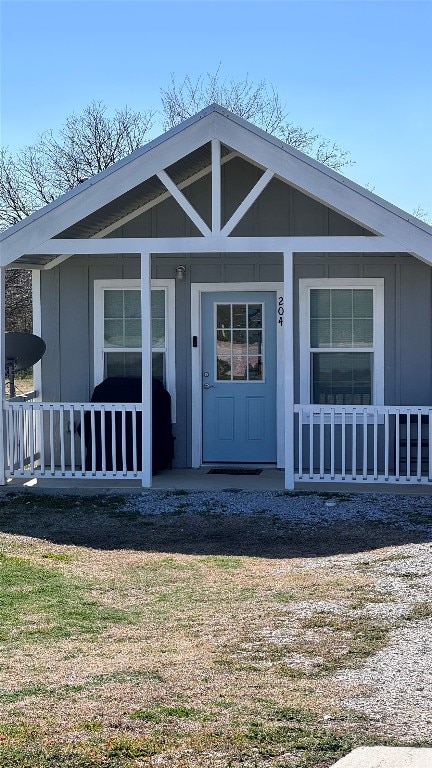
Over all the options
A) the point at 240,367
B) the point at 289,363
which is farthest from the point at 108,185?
the point at 240,367

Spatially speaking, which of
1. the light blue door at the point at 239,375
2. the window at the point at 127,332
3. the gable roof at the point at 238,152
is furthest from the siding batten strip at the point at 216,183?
the window at the point at 127,332

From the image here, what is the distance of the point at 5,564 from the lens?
8.11 metres

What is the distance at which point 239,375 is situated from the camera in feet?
42.0

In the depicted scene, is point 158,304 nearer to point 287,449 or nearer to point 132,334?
point 132,334

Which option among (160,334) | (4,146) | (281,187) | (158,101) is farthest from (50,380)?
(158,101)

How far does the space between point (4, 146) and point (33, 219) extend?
18393 millimetres

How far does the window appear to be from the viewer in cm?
1280

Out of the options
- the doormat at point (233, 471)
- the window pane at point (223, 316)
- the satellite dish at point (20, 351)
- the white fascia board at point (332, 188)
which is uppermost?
the white fascia board at point (332, 188)

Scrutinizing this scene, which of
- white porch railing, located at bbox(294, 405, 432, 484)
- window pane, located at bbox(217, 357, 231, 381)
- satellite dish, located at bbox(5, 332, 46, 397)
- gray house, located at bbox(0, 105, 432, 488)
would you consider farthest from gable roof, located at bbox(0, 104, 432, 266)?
window pane, located at bbox(217, 357, 231, 381)

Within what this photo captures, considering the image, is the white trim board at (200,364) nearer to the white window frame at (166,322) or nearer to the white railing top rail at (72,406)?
the white window frame at (166,322)

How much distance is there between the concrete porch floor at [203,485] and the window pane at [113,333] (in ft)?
5.68

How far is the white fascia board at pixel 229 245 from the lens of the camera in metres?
10.6

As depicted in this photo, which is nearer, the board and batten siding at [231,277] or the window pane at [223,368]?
the board and batten siding at [231,277]

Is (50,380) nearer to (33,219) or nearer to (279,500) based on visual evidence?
(33,219)
